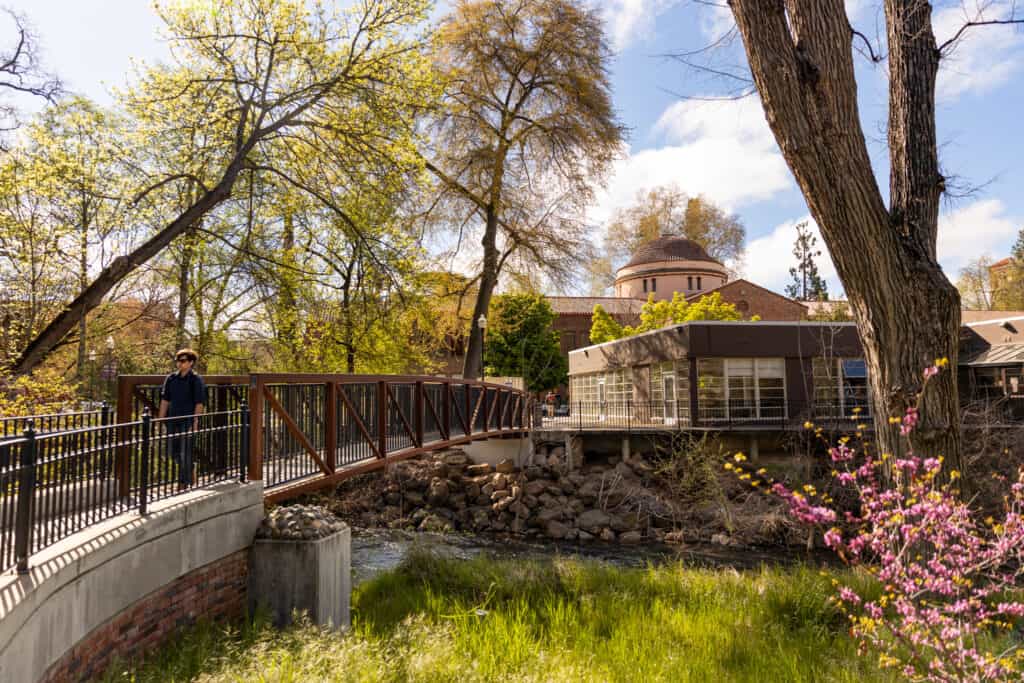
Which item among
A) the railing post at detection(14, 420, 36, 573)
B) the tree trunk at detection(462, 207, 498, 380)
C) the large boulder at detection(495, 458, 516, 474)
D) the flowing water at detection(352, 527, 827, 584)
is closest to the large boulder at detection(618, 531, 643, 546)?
the flowing water at detection(352, 527, 827, 584)

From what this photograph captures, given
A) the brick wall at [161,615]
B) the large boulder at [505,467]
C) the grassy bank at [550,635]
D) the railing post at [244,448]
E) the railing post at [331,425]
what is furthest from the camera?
the large boulder at [505,467]

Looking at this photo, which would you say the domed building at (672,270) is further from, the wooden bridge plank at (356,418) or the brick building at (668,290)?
the wooden bridge plank at (356,418)

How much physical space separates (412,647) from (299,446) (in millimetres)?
3557

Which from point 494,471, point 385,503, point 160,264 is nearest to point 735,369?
point 494,471

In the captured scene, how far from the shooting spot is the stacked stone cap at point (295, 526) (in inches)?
289

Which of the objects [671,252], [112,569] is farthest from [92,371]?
[671,252]

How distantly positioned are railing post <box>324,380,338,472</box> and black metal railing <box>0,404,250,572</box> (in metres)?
1.55

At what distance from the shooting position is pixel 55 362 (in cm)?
1905

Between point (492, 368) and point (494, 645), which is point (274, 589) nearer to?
point (494, 645)

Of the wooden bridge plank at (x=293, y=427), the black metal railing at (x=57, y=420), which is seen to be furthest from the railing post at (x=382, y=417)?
the black metal railing at (x=57, y=420)

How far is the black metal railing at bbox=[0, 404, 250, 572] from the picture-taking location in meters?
4.51

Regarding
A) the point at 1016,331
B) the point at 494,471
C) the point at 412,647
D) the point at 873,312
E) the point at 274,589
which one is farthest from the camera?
the point at 1016,331

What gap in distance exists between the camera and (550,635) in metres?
7.59

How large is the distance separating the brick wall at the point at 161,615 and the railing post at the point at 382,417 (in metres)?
3.88
